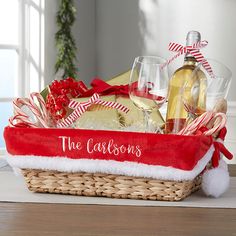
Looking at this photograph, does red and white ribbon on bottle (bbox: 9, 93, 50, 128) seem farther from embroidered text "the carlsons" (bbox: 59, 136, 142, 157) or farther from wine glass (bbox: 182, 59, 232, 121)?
wine glass (bbox: 182, 59, 232, 121)

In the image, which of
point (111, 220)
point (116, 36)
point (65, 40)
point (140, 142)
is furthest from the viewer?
point (116, 36)

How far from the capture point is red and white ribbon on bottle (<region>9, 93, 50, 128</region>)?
1.52 metres

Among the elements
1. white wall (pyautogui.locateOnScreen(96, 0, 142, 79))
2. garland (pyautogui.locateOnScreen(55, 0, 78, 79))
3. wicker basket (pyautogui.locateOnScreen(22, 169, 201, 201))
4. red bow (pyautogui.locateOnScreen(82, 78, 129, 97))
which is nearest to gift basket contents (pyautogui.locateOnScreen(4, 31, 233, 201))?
wicker basket (pyautogui.locateOnScreen(22, 169, 201, 201))

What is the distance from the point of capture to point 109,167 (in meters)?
1.40

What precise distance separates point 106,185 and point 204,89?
0.31m

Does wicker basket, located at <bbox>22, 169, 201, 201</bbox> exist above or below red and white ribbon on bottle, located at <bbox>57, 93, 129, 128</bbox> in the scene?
below

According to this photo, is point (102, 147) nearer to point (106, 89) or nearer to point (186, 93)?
point (186, 93)

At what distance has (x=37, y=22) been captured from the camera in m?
4.48

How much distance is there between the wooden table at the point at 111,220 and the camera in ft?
3.68

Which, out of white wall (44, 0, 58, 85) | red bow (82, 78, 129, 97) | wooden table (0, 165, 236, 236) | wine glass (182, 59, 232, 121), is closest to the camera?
wooden table (0, 165, 236, 236)

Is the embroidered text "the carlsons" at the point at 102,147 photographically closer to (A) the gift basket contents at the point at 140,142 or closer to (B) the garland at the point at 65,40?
(A) the gift basket contents at the point at 140,142

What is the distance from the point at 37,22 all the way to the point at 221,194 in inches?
126

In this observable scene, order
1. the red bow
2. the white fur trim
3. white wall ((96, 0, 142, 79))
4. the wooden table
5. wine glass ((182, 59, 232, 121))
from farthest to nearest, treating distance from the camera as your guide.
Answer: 1. white wall ((96, 0, 142, 79))
2. the red bow
3. wine glass ((182, 59, 232, 121))
4. the white fur trim
5. the wooden table

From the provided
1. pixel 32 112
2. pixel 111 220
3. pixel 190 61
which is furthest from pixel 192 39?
pixel 111 220
